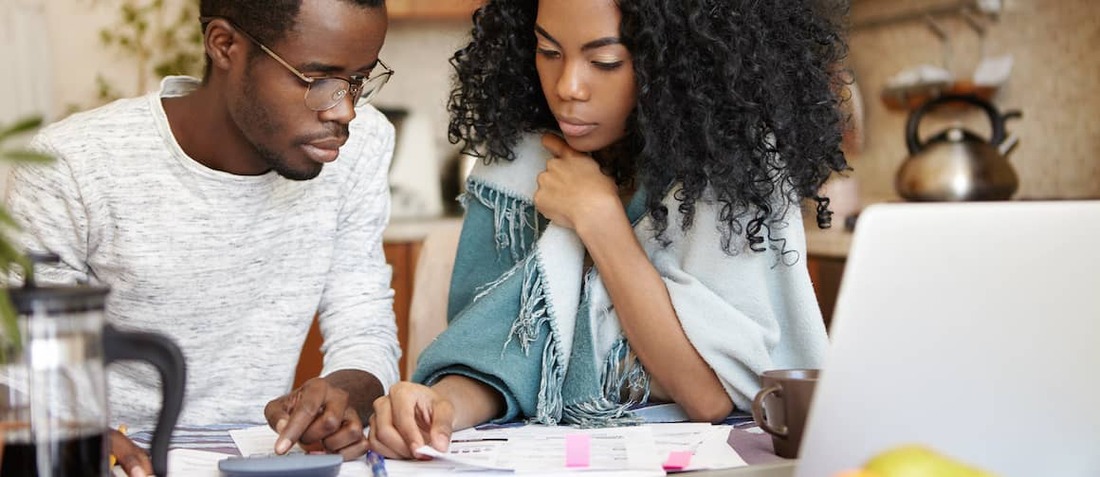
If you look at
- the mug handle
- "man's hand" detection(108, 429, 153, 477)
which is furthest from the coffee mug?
"man's hand" detection(108, 429, 153, 477)

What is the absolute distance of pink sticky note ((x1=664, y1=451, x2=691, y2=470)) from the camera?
95cm

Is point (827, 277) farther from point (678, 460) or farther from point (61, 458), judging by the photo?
point (61, 458)

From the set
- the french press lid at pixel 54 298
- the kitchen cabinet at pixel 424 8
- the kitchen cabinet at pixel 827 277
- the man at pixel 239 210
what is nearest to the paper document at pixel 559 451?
the man at pixel 239 210

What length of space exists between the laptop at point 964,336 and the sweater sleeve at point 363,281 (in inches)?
33.9

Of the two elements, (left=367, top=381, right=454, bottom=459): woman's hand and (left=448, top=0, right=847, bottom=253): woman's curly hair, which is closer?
(left=367, top=381, right=454, bottom=459): woman's hand

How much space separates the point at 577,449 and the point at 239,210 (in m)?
0.66

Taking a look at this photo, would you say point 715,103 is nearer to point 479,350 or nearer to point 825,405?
point 479,350

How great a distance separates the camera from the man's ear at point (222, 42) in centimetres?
141

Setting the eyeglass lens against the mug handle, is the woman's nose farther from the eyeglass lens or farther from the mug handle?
the mug handle

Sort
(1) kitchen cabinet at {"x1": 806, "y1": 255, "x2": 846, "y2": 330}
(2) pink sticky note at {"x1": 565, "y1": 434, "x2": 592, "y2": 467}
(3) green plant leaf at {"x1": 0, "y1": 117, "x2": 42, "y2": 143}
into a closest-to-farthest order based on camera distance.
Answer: (3) green plant leaf at {"x1": 0, "y1": 117, "x2": 42, "y2": 143} < (2) pink sticky note at {"x1": 565, "y1": 434, "x2": 592, "y2": 467} < (1) kitchen cabinet at {"x1": 806, "y1": 255, "x2": 846, "y2": 330}

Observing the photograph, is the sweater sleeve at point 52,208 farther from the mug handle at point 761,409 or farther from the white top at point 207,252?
the mug handle at point 761,409

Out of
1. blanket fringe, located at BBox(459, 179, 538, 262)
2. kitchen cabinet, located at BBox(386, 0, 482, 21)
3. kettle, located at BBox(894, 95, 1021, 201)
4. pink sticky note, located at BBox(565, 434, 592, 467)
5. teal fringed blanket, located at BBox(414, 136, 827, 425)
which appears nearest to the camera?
pink sticky note, located at BBox(565, 434, 592, 467)

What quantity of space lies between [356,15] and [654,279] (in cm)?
45

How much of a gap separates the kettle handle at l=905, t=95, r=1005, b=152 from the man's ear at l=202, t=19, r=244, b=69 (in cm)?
186
